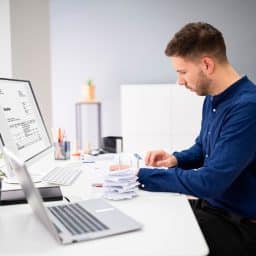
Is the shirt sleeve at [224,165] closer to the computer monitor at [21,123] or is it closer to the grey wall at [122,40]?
the computer monitor at [21,123]

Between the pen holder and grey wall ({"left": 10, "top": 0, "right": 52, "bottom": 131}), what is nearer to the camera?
the pen holder

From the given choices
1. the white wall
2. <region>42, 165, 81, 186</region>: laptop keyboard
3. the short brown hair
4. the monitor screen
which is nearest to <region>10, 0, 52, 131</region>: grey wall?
the white wall

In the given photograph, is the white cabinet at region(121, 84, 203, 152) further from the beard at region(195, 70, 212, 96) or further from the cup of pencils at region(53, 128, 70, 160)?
the beard at region(195, 70, 212, 96)

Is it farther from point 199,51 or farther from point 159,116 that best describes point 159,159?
point 159,116

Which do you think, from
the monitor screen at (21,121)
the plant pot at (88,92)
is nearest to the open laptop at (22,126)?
the monitor screen at (21,121)

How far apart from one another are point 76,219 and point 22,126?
66 centimetres

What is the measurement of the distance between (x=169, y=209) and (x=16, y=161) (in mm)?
519

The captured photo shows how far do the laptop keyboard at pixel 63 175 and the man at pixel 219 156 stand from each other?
346 millimetres

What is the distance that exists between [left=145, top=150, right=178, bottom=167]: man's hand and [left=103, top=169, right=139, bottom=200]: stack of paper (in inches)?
12.3

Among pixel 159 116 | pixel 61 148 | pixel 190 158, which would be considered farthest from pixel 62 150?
pixel 159 116

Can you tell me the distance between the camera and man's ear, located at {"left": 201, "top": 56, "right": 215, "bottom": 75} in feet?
5.08

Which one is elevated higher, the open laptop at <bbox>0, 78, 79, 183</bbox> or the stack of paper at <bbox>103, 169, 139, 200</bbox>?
the open laptop at <bbox>0, 78, 79, 183</bbox>

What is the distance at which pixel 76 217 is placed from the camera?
44.8 inches

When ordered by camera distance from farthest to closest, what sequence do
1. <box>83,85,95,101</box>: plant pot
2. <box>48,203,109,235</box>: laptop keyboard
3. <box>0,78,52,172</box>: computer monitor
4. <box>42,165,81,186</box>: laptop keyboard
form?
<box>83,85,95,101</box>: plant pot → <box>42,165,81,186</box>: laptop keyboard → <box>0,78,52,172</box>: computer monitor → <box>48,203,109,235</box>: laptop keyboard
